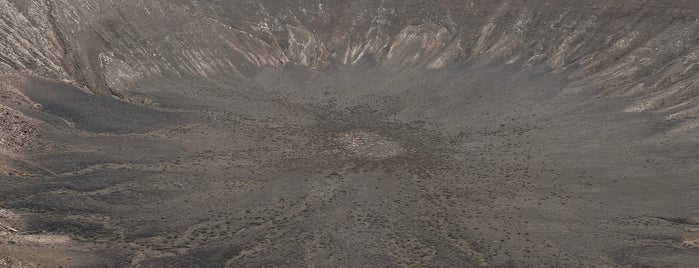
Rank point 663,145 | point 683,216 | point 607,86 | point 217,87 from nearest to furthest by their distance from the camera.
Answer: point 683,216 < point 663,145 < point 607,86 < point 217,87

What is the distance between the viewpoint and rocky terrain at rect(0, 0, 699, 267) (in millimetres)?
35031

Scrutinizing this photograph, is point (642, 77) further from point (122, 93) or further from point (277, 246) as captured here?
point (122, 93)

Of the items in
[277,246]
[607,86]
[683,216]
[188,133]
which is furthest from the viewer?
[607,86]

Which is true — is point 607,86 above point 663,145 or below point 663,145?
above

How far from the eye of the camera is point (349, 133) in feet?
192

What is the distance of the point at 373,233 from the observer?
3762cm

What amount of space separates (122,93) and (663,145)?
57.2 m

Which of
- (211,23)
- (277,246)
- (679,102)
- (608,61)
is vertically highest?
(211,23)

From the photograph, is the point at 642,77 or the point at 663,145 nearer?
the point at 663,145

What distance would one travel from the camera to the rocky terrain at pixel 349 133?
3503cm

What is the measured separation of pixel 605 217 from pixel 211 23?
59.1 m

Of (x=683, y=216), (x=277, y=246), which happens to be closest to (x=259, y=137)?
(x=277, y=246)

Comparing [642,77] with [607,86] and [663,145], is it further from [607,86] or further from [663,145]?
[663,145]

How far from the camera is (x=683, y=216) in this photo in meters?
37.4
